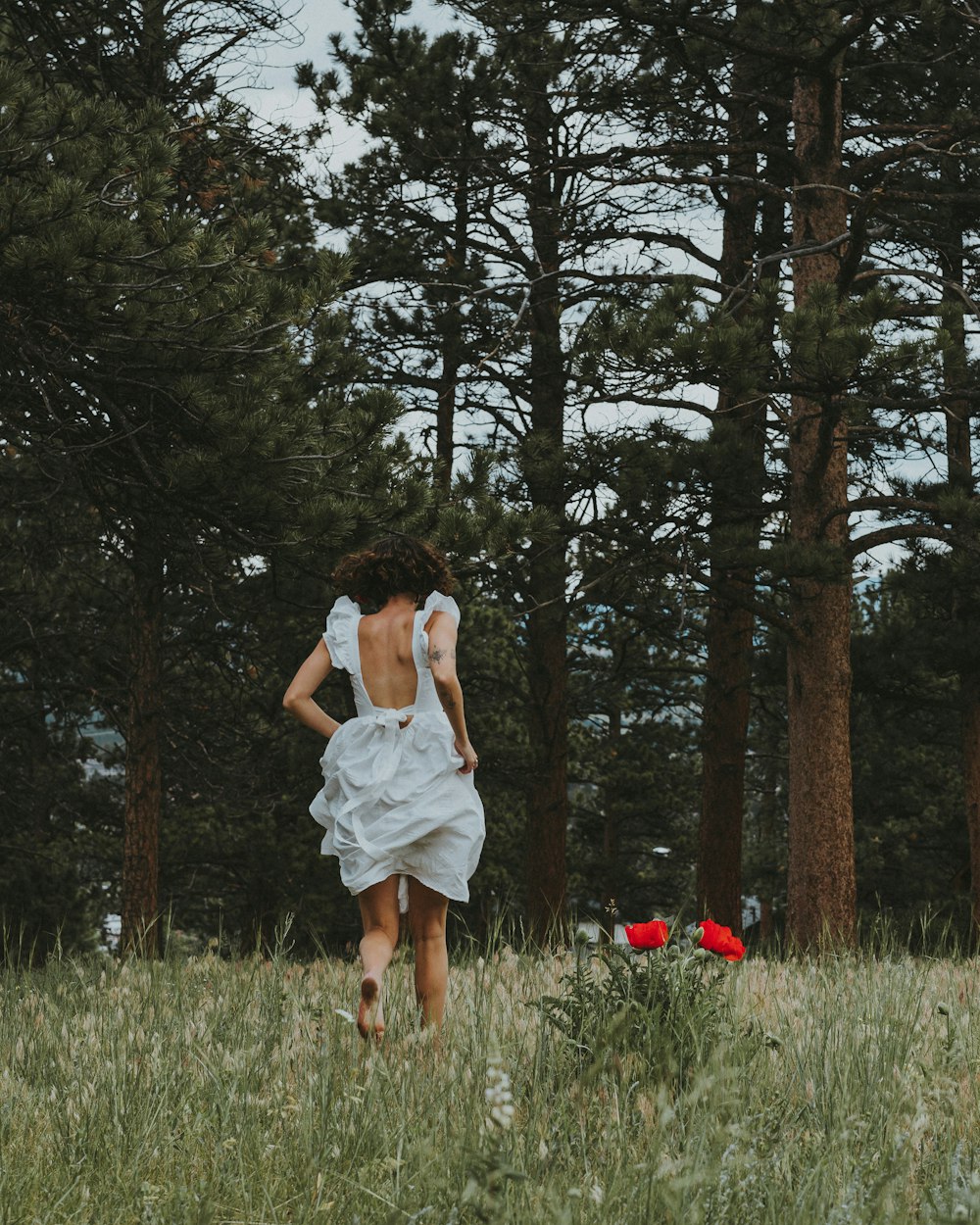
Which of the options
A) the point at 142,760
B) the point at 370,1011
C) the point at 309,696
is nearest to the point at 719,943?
the point at 370,1011

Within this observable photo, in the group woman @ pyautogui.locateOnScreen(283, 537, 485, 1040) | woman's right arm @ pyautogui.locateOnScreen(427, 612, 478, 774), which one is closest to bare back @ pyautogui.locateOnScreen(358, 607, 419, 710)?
woman @ pyautogui.locateOnScreen(283, 537, 485, 1040)

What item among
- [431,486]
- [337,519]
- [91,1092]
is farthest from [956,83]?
[91,1092]

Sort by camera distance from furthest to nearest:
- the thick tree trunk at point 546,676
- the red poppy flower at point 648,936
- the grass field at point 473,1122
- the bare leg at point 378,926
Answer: the thick tree trunk at point 546,676, the bare leg at point 378,926, the red poppy flower at point 648,936, the grass field at point 473,1122

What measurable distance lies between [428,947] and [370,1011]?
0.71 metres

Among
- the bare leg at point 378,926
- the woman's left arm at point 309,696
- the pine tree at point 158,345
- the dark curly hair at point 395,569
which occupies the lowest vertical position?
the bare leg at point 378,926

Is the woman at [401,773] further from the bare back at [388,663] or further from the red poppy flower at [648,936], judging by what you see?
the red poppy flower at [648,936]

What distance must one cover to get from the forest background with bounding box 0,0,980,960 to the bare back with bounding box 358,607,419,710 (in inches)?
62.3

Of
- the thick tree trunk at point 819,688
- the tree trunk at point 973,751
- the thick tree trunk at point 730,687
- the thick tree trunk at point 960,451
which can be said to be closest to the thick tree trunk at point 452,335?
the thick tree trunk at point 730,687

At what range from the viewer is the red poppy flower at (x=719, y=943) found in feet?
14.8

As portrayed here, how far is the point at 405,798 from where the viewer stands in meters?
5.09

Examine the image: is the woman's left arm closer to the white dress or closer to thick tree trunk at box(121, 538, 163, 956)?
the white dress

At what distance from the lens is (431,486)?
8562 mm

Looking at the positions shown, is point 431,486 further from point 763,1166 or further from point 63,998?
point 763,1166

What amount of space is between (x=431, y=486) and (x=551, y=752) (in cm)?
669
